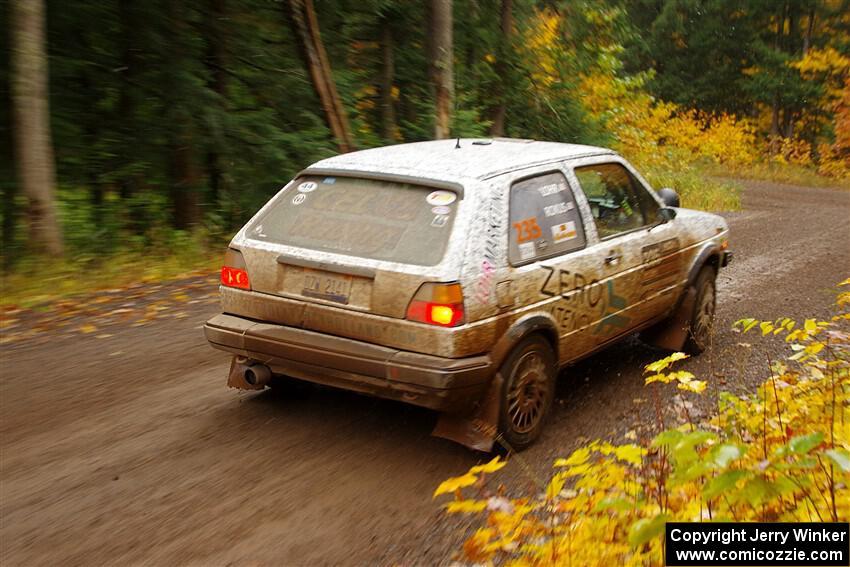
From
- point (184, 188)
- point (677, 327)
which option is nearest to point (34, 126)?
point (184, 188)

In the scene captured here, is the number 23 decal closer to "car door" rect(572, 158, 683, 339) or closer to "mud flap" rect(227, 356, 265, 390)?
"car door" rect(572, 158, 683, 339)

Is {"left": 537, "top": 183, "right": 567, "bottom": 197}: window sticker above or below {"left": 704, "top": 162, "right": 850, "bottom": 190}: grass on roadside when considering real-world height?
above

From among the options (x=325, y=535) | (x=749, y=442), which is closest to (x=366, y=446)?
(x=325, y=535)

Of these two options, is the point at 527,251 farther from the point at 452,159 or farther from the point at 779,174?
the point at 779,174

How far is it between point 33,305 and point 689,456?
7016 millimetres

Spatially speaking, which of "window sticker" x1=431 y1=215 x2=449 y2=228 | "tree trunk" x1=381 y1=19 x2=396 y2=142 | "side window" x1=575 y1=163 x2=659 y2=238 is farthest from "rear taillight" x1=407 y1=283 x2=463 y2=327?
"tree trunk" x1=381 y1=19 x2=396 y2=142

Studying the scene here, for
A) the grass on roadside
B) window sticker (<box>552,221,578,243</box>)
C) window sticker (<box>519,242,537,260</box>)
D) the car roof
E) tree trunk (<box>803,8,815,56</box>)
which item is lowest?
the grass on roadside

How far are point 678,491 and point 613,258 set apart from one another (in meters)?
2.41

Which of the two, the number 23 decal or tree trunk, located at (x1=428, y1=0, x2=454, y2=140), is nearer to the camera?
the number 23 decal

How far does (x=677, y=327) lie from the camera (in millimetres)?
6844

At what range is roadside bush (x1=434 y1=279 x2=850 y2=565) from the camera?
274cm

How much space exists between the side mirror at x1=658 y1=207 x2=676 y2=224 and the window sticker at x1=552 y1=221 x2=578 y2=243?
1.37m

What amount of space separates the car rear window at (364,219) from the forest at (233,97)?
5.22 metres

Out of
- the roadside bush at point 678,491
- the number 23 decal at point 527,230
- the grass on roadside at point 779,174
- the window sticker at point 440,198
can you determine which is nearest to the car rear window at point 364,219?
the window sticker at point 440,198
